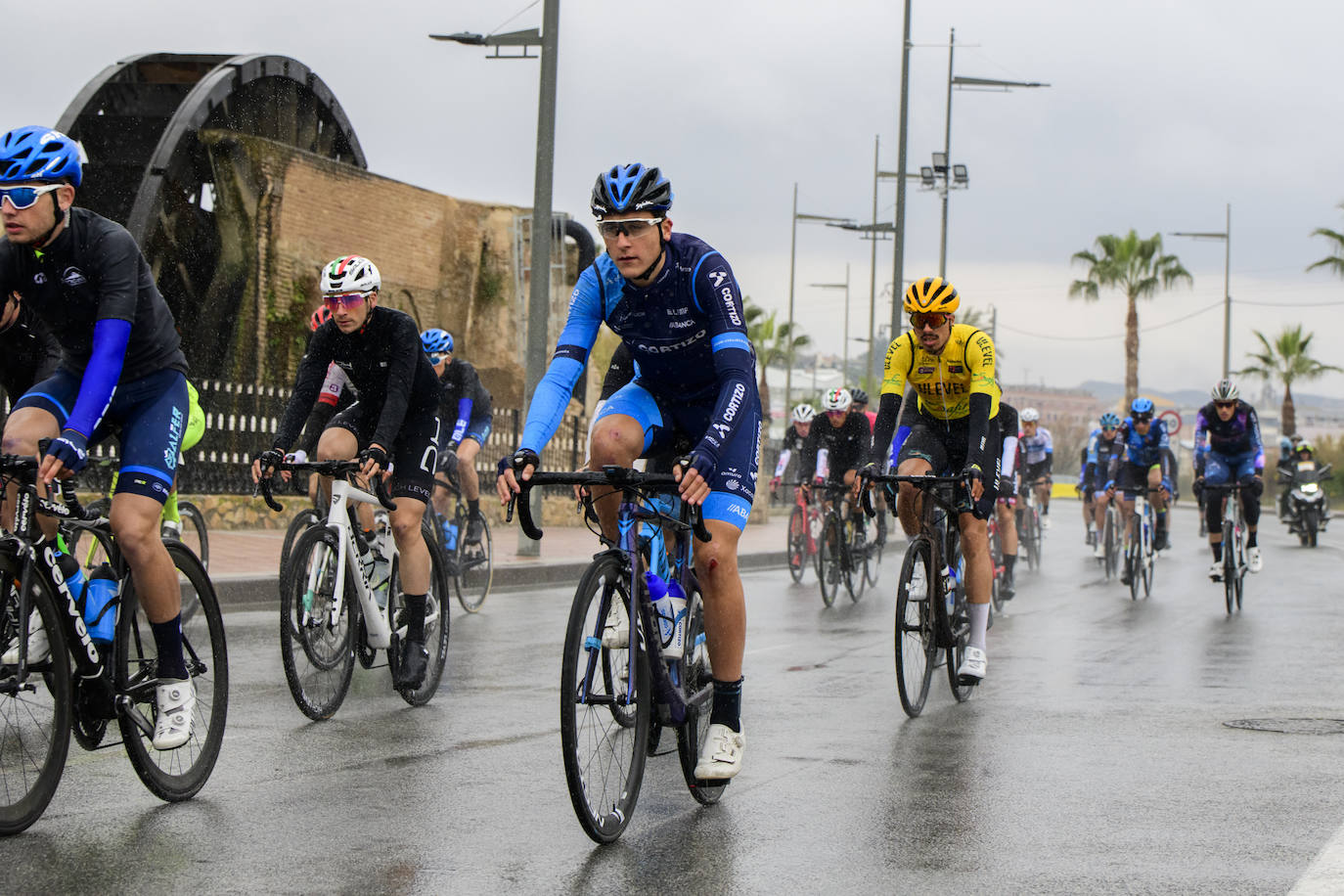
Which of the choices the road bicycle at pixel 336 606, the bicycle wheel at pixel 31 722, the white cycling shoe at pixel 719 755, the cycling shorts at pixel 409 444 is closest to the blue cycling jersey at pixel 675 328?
the white cycling shoe at pixel 719 755

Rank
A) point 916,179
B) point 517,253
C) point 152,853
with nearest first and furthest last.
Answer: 1. point 152,853
2. point 517,253
3. point 916,179

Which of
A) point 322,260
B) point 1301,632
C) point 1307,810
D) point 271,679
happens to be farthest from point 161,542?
point 322,260

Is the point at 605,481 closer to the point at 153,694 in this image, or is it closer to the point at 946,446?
the point at 153,694

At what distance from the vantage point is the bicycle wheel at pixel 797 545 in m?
17.0

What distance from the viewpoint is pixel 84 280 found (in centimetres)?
519

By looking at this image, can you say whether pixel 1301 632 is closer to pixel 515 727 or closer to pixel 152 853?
pixel 515 727

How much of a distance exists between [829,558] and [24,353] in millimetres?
9577

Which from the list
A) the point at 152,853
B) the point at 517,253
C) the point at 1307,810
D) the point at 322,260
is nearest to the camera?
the point at 152,853

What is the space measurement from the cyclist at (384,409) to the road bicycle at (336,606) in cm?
9

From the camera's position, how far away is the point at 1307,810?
18.4ft

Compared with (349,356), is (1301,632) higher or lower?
lower

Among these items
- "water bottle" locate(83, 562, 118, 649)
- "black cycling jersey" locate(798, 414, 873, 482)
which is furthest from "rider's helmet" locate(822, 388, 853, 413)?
"water bottle" locate(83, 562, 118, 649)

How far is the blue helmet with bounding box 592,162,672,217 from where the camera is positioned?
535cm

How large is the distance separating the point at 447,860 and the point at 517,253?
2373 cm
